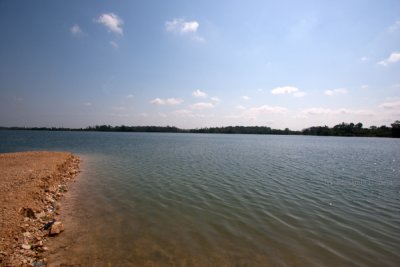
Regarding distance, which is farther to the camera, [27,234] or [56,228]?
[56,228]

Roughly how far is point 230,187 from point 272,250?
7.34 meters

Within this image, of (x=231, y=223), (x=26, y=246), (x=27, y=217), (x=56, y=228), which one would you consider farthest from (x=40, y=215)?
(x=231, y=223)

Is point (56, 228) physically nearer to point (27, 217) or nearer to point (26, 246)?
point (26, 246)

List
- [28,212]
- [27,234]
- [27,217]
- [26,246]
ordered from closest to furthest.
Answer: [26,246] → [27,234] → [27,217] → [28,212]

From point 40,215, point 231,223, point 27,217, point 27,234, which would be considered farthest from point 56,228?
point 231,223

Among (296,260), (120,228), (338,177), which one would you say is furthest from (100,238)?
(338,177)

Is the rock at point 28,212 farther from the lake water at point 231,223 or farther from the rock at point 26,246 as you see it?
the rock at point 26,246

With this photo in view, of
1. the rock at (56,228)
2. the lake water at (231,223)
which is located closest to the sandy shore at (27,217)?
the rock at (56,228)

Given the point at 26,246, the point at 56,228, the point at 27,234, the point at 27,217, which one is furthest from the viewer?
the point at 27,217

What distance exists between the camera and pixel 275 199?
11.5 metres

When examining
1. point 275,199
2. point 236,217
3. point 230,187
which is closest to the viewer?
point 236,217

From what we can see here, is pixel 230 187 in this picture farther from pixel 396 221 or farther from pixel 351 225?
pixel 396 221

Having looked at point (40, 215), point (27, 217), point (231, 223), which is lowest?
point (231, 223)

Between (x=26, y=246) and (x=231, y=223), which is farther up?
(x=26, y=246)
